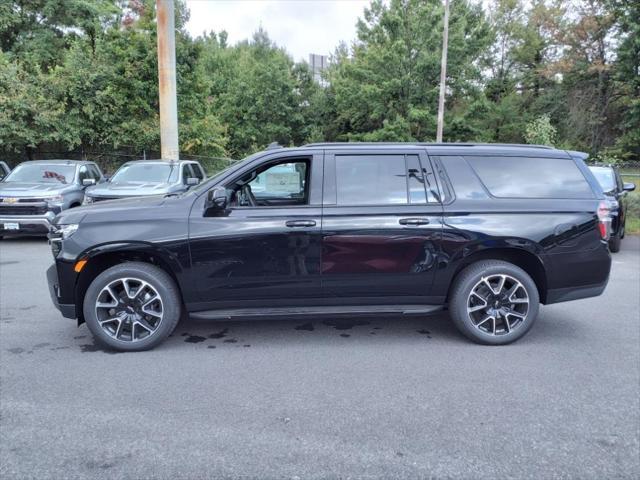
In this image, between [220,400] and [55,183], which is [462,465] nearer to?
[220,400]

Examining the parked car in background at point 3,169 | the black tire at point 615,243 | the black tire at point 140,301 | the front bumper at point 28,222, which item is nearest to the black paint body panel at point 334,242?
the black tire at point 140,301

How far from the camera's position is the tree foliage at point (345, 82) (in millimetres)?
18281

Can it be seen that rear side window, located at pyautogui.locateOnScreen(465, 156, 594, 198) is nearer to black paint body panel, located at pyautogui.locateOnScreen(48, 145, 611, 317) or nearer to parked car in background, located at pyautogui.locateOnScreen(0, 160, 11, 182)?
black paint body panel, located at pyautogui.locateOnScreen(48, 145, 611, 317)

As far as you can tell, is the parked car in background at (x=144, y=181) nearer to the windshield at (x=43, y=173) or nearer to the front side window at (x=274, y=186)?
the windshield at (x=43, y=173)

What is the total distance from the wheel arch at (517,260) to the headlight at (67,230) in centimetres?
348

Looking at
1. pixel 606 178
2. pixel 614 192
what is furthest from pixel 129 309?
pixel 606 178

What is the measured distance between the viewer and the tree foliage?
60.0ft

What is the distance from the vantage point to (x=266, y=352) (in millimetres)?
4410

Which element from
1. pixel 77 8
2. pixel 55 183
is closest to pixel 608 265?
pixel 55 183

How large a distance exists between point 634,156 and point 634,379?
33.9 meters

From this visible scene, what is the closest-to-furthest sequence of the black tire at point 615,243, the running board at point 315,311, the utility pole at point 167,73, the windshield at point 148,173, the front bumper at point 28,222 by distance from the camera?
the running board at point 315,311
the black tire at point 615,243
the front bumper at point 28,222
the windshield at point 148,173
the utility pole at point 167,73

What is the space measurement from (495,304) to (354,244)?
1.47 metres

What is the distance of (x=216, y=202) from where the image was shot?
4.34 m

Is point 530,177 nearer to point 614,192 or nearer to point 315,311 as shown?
point 315,311
